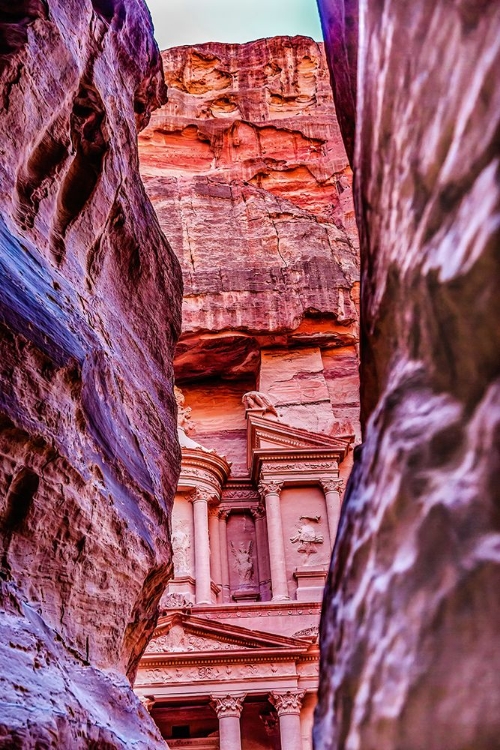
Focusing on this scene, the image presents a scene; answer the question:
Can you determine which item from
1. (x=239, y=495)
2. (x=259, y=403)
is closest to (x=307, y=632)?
(x=239, y=495)

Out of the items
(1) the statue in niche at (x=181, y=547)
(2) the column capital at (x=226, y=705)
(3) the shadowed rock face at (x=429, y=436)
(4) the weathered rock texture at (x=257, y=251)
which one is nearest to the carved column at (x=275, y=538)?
(1) the statue in niche at (x=181, y=547)

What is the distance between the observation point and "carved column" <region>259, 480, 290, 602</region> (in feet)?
68.9

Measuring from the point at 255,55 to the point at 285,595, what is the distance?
30.5 metres

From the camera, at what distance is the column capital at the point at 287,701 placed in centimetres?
1579

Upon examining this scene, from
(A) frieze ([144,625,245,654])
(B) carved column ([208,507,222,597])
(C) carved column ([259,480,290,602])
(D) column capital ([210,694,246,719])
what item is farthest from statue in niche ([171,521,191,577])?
(D) column capital ([210,694,246,719])

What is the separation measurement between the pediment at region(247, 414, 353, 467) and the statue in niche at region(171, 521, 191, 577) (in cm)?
321

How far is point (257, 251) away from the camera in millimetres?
30000

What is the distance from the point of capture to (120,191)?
4.51 m

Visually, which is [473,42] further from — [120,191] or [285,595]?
[285,595]

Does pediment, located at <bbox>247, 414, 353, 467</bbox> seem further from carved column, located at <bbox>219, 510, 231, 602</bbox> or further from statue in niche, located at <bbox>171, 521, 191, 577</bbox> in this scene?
statue in niche, located at <bbox>171, 521, 191, 577</bbox>

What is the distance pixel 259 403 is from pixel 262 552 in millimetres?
4917

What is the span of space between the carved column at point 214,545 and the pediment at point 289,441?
2.09 meters

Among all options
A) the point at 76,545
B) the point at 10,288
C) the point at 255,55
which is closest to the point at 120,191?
the point at 10,288

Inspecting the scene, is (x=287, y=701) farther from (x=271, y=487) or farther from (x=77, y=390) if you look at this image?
(x=77, y=390)
